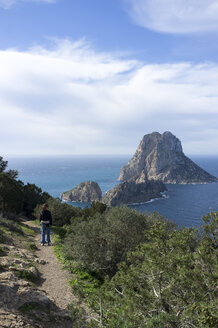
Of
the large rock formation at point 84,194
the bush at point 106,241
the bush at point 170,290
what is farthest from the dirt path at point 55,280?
the large rock formation at point 84,194

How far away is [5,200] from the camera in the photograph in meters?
30.3

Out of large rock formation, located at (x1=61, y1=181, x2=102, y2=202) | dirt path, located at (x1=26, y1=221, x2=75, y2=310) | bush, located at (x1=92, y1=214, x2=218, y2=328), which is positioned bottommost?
large rock formation, located at (x1=61, y1=181, x2=102, y2=202)

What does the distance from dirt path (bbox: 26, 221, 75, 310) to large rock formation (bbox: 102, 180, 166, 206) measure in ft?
378

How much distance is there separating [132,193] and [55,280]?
448 ft

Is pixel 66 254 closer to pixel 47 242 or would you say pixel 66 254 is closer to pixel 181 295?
pixel 47 242

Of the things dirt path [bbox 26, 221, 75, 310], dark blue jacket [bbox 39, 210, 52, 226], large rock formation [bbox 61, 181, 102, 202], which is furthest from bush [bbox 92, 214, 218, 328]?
large rock formation [bbox 61, 181, 102, 202]

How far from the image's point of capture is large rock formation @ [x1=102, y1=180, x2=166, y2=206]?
135250 millimetres

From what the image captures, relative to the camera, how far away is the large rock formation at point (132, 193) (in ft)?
444

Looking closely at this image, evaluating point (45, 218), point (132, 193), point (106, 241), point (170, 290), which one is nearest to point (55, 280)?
point (45, 218)

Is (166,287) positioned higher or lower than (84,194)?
higher

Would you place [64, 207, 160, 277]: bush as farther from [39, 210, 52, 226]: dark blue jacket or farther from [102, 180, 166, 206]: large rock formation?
[102, 180, 166, 206]: large rock formation

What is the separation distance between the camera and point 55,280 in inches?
465

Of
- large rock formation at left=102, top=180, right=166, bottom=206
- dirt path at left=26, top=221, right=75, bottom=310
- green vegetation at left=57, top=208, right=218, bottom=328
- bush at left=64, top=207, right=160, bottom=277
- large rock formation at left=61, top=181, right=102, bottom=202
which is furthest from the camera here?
large rock formation at left=61, top=181, right=102, bottom=202

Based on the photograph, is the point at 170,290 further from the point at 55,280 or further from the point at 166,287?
the point at 55,280
